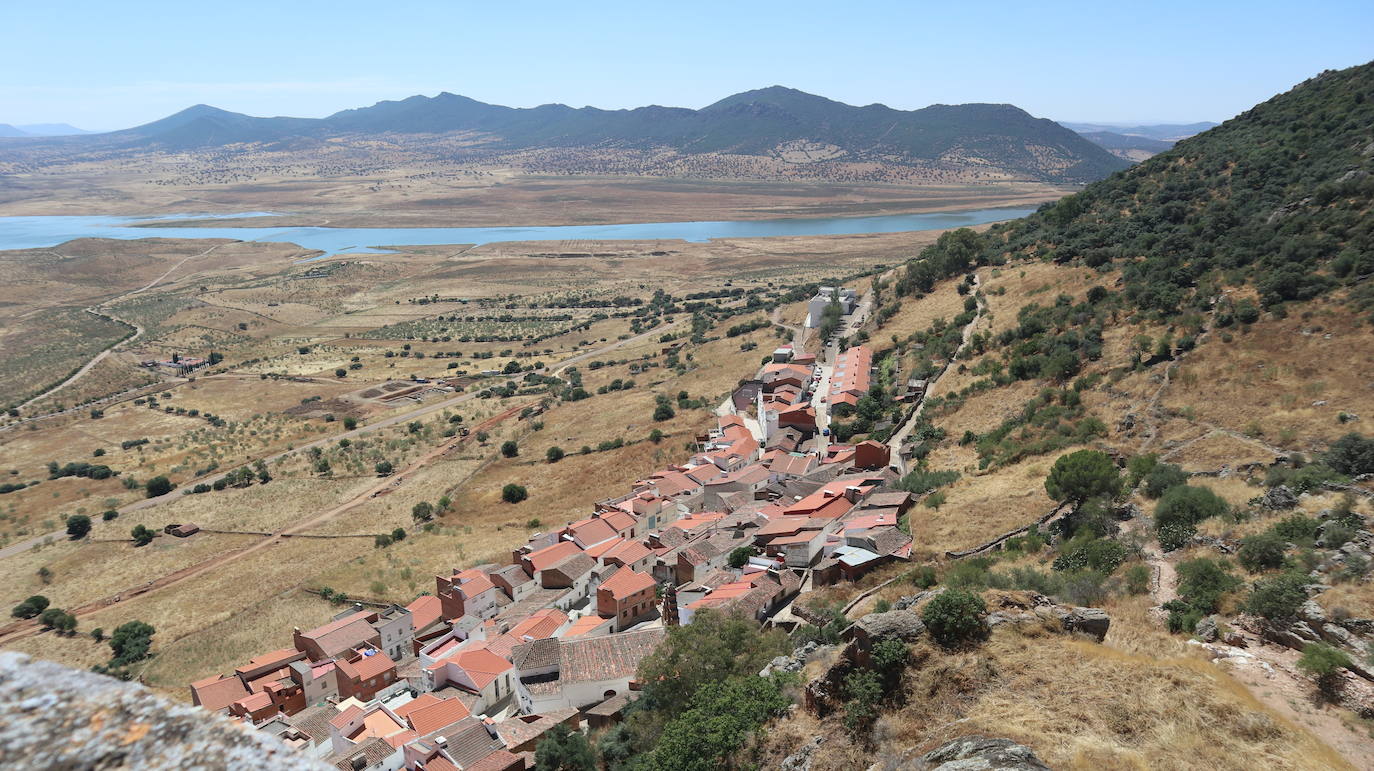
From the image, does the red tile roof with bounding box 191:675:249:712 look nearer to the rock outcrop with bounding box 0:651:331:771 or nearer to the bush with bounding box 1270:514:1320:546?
the rock outcrop with bounding box 0:651:331:771

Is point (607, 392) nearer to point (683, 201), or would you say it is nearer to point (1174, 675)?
point (1174, 675)

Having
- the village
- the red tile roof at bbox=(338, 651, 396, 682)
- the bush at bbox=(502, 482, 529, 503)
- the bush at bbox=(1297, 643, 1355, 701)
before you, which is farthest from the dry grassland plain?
the bush at bbox=(1297, 643, 1355, 701)

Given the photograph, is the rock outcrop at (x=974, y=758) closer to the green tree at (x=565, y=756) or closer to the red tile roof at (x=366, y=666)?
the green tree at (x=565, y=756)

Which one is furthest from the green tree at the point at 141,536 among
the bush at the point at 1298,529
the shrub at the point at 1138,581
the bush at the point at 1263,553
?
the bush at the point at 1298,529

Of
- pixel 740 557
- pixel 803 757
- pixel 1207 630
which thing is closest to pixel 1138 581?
pixel 1207 630

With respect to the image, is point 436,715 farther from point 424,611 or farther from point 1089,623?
point 1089,623

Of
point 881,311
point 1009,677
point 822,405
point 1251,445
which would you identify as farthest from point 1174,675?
point 881,311

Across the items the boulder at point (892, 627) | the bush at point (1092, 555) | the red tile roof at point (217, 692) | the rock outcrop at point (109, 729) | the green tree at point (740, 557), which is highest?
the rock outcrop at point (109, 729)
